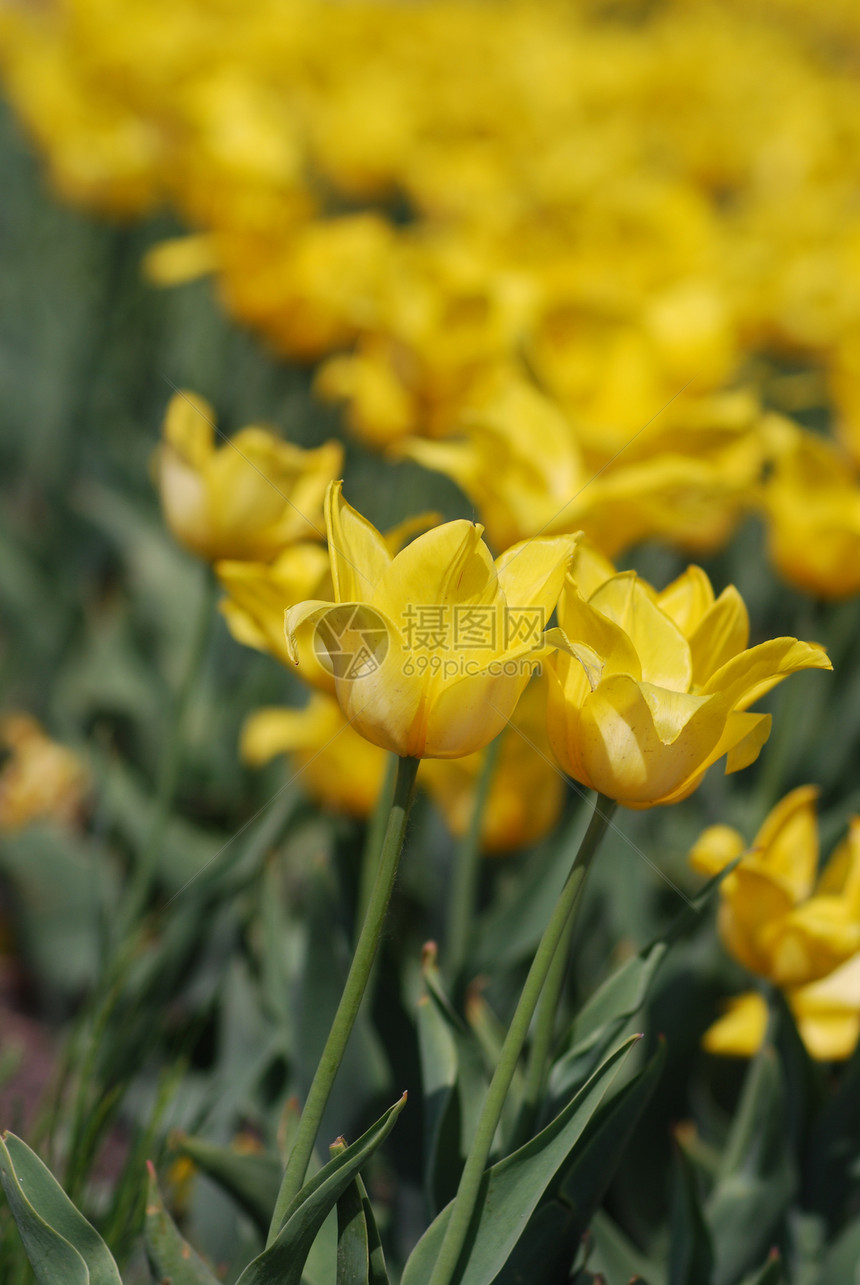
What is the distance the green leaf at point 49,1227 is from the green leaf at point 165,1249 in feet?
0.15

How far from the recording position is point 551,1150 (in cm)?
Answer: 66

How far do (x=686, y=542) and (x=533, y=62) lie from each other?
13.6 ft

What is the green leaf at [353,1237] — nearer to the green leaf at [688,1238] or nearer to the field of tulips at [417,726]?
the field of tulips at [417,726]

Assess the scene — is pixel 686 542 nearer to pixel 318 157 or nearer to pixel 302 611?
pixel 302 611

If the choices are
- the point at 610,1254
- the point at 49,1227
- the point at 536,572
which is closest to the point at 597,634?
the point at 536,572

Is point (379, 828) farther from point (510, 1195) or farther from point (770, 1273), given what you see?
point (770, 1273)

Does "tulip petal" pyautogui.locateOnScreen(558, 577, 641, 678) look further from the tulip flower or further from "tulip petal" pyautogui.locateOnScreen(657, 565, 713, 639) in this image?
the tulip flower

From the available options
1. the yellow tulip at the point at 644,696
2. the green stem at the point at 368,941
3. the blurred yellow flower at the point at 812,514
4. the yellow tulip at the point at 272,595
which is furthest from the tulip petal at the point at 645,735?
the blurred yellow flower at the point at 812,514

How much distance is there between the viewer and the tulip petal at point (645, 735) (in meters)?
0.60

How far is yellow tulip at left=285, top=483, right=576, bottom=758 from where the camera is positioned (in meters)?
0.58

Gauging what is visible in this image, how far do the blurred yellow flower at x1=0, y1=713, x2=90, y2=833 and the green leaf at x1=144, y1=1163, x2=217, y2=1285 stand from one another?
2.82ft

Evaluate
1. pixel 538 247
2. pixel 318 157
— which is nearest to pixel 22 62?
pixel 318 157

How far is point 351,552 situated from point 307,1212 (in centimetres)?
36

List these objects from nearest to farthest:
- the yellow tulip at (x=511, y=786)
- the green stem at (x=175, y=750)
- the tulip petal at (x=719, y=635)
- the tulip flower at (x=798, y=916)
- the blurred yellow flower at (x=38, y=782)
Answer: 1. the tulip petal at (x=719, y=635)
2. the tulip flower at (x=798, y=916)
3. the green stem at (x=175, y=750)
4. the yellow tulip at (x=511, y=786)
5. the blurred yellow flower at (x=38, y=782)
